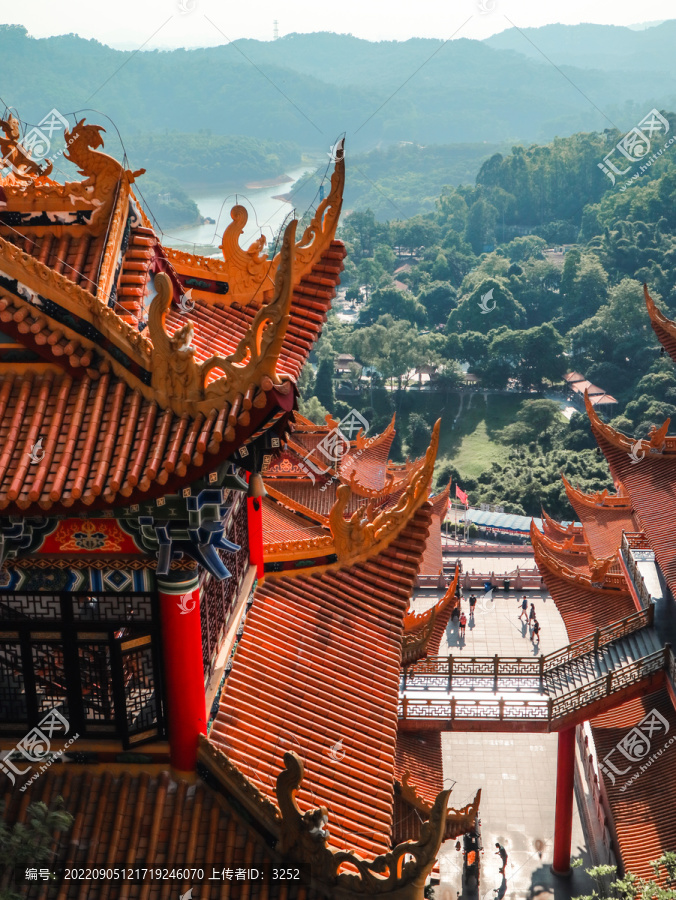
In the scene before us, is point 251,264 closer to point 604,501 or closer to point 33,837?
point 33,837

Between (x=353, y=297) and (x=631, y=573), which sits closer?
(x=631, y=573)

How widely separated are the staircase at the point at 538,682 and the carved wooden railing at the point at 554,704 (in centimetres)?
2

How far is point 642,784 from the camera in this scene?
22828mm

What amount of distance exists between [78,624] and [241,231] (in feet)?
18.6

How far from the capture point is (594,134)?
182 m

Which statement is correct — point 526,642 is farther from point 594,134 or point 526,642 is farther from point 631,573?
point 594,134

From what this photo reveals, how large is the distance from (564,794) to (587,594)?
19.3 ft

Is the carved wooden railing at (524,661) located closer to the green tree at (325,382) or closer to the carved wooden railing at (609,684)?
the carved wooden railing at (609,684)

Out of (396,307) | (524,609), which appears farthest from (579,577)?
(396,307)

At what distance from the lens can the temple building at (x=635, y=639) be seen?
22297mm

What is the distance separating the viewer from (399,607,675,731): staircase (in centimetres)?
2462

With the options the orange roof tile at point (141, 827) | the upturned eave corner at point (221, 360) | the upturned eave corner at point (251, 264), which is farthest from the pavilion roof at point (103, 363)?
the orange roof tile at point (141, 827)

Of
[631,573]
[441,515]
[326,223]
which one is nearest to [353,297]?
[441,515]

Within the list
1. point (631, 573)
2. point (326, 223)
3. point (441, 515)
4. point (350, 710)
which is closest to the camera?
point (350, 710)
